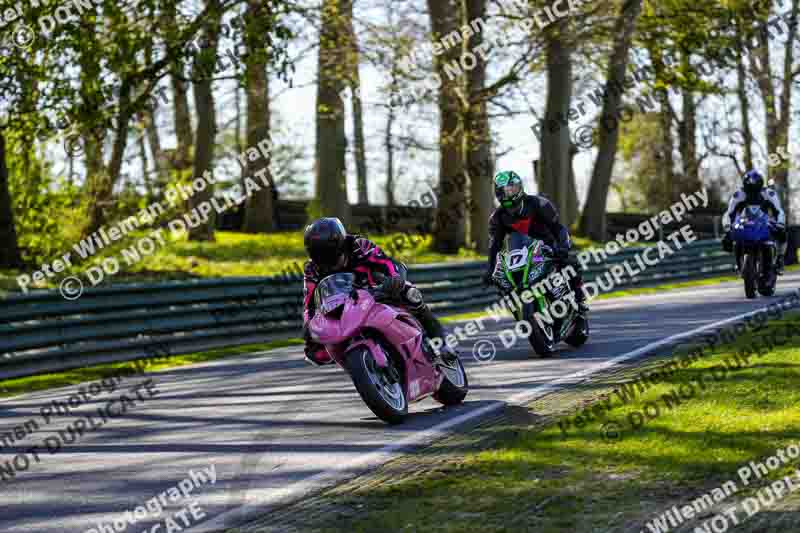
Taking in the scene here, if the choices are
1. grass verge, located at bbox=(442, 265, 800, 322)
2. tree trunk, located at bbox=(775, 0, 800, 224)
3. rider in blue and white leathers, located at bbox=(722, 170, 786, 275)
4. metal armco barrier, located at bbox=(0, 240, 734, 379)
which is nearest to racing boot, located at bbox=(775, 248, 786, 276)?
rider in blue and white leathers, located at bbox=(722, 170, 786, 275)

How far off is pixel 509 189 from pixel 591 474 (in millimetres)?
6114

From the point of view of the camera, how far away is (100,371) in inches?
583

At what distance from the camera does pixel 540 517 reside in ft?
19.2

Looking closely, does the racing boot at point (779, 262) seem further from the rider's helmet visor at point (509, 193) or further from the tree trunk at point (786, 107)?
the tree trunk at point (786, 107)

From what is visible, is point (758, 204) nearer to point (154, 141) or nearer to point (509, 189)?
point (509, 189)

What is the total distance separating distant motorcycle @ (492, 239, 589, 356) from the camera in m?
12.5

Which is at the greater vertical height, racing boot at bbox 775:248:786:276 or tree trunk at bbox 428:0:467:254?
tree trunk at bbox 428:0:467:254

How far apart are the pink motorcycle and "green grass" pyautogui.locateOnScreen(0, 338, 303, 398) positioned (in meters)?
5.66

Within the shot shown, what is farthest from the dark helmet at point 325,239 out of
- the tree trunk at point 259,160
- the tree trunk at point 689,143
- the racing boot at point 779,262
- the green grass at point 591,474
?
the tree trunk at point 689,143

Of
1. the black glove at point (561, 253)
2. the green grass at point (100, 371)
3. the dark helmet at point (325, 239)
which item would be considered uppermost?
the dark helmet at point (325, 239)

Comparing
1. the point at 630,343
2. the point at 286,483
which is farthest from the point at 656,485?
the point at 630,343

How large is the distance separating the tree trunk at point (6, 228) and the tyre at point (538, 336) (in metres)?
11.8

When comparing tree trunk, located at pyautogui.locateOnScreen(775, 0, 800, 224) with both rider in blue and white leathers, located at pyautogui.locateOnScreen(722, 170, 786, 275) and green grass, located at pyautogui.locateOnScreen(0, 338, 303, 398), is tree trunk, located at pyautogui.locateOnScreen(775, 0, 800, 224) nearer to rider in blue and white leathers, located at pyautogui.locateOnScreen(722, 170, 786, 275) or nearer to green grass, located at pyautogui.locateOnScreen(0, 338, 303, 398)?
rider in blue and white leathers, located at pyautogui.locateOnScreen(722, 170, 786, 275)

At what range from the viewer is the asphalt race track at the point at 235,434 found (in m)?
6.83
